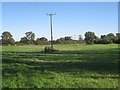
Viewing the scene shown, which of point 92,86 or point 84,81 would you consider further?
point 84,81

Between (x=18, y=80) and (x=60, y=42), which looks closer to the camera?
(x=18, y=80)

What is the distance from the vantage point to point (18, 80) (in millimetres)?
8383

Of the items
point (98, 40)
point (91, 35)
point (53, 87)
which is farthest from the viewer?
point (91, 35)

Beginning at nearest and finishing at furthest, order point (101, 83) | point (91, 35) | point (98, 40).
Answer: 1. point (101, 83)
2. point (98, 40)
3. point (91, 35)

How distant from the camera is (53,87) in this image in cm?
723

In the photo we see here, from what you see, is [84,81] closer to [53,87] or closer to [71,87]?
[71,87]

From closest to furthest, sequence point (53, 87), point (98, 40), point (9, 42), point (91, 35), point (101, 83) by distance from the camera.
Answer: point (53, 87) → point (101, 83) → point (9, 42) → point (98, 40) → point (91, 35)

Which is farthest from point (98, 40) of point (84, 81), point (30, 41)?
point (84, 81)

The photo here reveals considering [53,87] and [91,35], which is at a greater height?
[91,35]

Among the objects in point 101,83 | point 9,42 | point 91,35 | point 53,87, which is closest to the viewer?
point 53,87

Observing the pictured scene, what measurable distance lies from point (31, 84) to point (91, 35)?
113640 mm

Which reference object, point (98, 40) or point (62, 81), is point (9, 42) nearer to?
point (98, 40)

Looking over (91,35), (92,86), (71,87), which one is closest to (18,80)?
(71,87)

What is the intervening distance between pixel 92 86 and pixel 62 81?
1.49 metres
